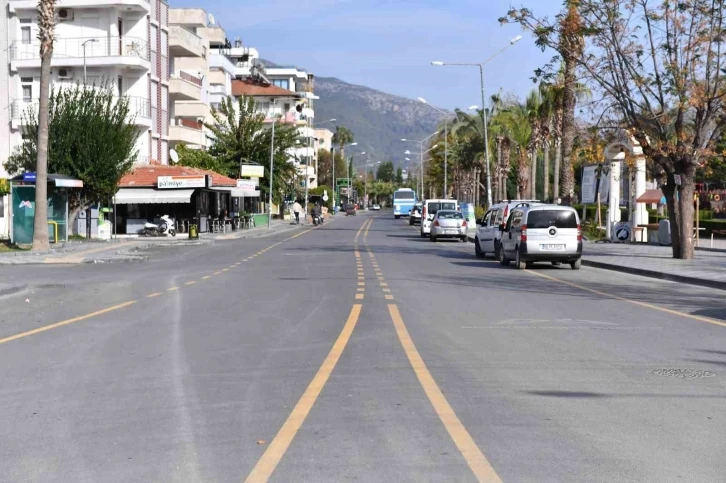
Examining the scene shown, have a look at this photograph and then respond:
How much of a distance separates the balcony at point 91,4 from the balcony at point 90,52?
179 centimetres

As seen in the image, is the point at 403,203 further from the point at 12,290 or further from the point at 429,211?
the point at 12,290

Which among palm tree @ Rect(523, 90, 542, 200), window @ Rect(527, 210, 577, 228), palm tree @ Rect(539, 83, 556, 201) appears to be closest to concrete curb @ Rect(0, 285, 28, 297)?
window @ Rect(527, 210, 577, 228)

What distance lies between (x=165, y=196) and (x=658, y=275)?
3427 cm

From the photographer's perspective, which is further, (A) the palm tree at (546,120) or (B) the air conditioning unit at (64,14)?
(A) the palm tree at (546,120)

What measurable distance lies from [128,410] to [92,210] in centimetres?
4304

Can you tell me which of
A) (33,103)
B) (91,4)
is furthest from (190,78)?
(33,103)

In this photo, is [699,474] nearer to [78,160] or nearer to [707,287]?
[707,287]

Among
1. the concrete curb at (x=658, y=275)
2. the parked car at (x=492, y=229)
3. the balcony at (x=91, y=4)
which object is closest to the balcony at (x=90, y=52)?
the balcony at (x=91, y=4)

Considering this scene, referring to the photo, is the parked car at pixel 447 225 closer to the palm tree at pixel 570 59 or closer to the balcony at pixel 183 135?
the palm tree at pixel 570 59

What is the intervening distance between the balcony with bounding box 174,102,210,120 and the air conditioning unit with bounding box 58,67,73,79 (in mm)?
14030

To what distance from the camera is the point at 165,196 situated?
5497 centimetres

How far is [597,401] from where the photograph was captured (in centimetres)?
876

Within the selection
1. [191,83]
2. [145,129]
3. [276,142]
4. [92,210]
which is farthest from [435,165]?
[92,210]

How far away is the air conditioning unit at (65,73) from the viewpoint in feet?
196
